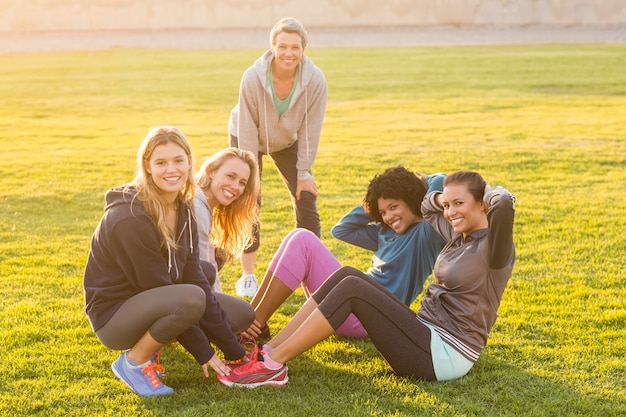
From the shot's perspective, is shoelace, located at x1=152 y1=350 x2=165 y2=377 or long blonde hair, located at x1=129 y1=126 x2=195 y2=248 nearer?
long blonde hair, located at x1=129 y1=126 x2=195 y2=248

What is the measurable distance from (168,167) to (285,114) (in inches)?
79.7

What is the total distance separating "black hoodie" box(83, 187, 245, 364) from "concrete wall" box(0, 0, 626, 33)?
61.6 metres

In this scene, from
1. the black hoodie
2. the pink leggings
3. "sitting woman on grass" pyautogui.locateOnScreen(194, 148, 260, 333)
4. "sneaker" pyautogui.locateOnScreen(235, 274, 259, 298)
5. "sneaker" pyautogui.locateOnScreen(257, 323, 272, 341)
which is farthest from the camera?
"sneaker" pyautogui.locateOnScreen(235, 274, 259, 298)

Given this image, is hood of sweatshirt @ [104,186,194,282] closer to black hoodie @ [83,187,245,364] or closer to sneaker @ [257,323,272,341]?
black hoodie @ [83,187,245,364]

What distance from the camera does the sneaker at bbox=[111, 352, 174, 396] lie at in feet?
12.8

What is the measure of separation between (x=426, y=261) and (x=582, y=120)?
1192 centimetres

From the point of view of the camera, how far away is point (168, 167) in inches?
150

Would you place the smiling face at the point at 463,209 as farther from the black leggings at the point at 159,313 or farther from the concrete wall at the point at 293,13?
the concrete wall at the point at 293,13

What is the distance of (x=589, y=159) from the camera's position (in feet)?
36.0

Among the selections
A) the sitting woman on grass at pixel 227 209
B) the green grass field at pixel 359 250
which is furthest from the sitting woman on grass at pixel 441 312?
the sitting woman on grass at pixel 227 209

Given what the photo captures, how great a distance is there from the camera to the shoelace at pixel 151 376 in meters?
3.92

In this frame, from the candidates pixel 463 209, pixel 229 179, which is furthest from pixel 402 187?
pixel 229 179

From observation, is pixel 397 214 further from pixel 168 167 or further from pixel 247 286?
pixel 247 286

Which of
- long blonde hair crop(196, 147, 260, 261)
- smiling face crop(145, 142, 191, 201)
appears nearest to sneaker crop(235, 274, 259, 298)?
long blonde hair crop(196, 147, 260, 261)
